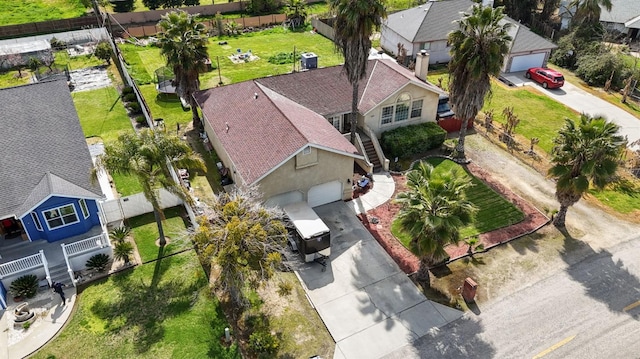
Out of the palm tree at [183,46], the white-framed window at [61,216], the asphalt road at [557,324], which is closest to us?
the asphalt road at [557,324]

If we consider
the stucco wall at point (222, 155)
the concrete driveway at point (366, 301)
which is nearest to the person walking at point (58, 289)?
the stucco wall at point (222, 155)

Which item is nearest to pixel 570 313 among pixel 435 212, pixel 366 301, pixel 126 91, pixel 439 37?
pixel 435 212

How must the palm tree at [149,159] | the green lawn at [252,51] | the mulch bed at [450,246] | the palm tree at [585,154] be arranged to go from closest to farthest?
the palm tree at [149,159]
the palm tree at [585,154]
the mulch bed at [450,246]
the green lawn at [252,51]

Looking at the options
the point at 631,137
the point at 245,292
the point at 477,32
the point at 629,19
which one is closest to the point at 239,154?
the point at 245,292

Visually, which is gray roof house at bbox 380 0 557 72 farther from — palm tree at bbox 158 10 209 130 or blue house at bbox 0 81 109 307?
blue house at bbox 0 81 109 307

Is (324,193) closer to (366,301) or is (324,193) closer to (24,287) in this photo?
(366,301)

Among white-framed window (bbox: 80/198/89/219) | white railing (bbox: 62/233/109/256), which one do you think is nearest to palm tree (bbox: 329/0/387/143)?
white-framed window (bbox: 80/198/89/219)

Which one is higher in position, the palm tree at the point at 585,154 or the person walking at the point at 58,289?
the palm tree at the point at 585,154

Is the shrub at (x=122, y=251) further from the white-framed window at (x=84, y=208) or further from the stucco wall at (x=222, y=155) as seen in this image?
the stucco wall at (x=222, y=155)
